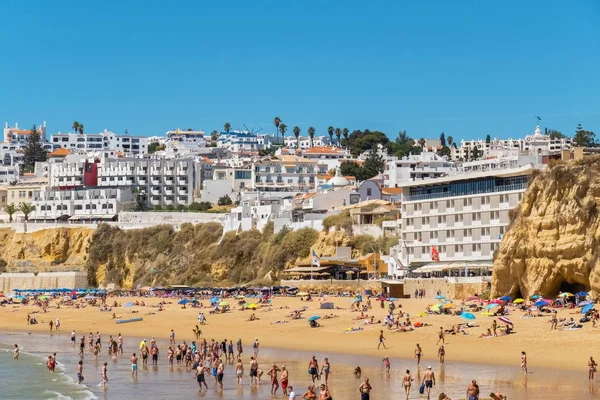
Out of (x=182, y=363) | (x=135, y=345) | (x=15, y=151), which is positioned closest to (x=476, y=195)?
(x=135, y=345)

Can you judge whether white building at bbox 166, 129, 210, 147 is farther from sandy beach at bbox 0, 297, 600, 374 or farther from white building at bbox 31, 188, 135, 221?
sandy beach at bbox 0, 297, 600, 374

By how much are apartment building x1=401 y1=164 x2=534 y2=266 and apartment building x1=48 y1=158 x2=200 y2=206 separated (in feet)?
182

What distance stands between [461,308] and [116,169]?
7800 centimetres

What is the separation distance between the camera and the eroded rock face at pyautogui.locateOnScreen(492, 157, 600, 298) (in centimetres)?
4697

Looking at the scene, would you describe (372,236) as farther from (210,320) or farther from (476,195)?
(210,320)

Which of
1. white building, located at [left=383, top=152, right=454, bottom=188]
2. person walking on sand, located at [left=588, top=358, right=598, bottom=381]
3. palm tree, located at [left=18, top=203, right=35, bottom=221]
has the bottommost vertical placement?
person walking on sand, located at [left=588, top=358, right=598, bottom=381]

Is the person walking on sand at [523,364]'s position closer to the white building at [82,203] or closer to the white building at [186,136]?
the white building at [82,203]

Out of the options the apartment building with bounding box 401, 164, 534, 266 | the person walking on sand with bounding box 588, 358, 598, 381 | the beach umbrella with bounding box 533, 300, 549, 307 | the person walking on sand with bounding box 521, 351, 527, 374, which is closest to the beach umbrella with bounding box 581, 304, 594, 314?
the beach umbrella with bounding box 533, 300, 549, 307

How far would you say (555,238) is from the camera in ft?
159

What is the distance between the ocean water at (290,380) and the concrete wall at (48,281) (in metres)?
48.6

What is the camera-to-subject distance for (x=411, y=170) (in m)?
100

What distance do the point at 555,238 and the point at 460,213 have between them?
14591 millimetres

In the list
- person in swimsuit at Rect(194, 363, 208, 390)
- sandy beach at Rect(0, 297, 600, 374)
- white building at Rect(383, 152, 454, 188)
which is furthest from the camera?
white building at Rect(383, 152, 454, 188)

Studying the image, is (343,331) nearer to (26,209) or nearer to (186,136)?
(26,209)
